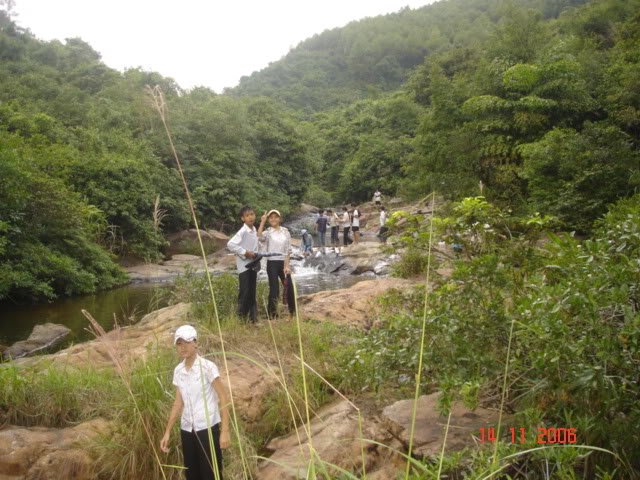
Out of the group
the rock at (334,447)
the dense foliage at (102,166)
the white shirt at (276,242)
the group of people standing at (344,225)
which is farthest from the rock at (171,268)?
the rock at (334,447)

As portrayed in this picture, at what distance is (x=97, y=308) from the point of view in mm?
11695

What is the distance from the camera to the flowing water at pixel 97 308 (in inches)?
382

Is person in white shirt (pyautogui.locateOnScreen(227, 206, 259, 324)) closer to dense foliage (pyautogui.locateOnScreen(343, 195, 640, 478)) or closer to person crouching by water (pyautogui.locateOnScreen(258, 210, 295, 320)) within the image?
person crouching by water (pyautogui.locateOnScreen(258, 210, 295, 320))

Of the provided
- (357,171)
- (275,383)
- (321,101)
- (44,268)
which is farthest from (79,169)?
(321,101)

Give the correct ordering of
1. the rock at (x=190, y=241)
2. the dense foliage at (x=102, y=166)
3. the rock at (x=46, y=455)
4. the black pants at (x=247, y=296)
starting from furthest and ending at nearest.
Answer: the rock at (x=190, y=241), the dense foliage at (x=102, y=166), the black pants at (x=247, y=296), the rock at (x=46, y=455)

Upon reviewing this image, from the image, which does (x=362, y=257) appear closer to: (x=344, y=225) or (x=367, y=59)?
(x=344, y=225)

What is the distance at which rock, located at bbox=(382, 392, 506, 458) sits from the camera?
290 cm

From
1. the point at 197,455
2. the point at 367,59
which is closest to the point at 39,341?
the point at 197,455

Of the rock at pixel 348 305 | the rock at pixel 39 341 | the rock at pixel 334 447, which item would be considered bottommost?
the rock at pixel 39 341

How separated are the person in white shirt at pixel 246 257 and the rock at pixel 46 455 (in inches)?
99.7

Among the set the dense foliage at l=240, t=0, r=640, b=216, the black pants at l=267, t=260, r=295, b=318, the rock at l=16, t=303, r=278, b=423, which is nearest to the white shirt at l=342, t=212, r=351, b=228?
the dense foliage at l=240, t=0, r=640, b=216

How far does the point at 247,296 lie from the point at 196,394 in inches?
121

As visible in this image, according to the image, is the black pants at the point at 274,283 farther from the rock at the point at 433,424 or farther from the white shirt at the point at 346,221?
the white shirt at the point at 346,221

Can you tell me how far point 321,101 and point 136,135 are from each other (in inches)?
2404
